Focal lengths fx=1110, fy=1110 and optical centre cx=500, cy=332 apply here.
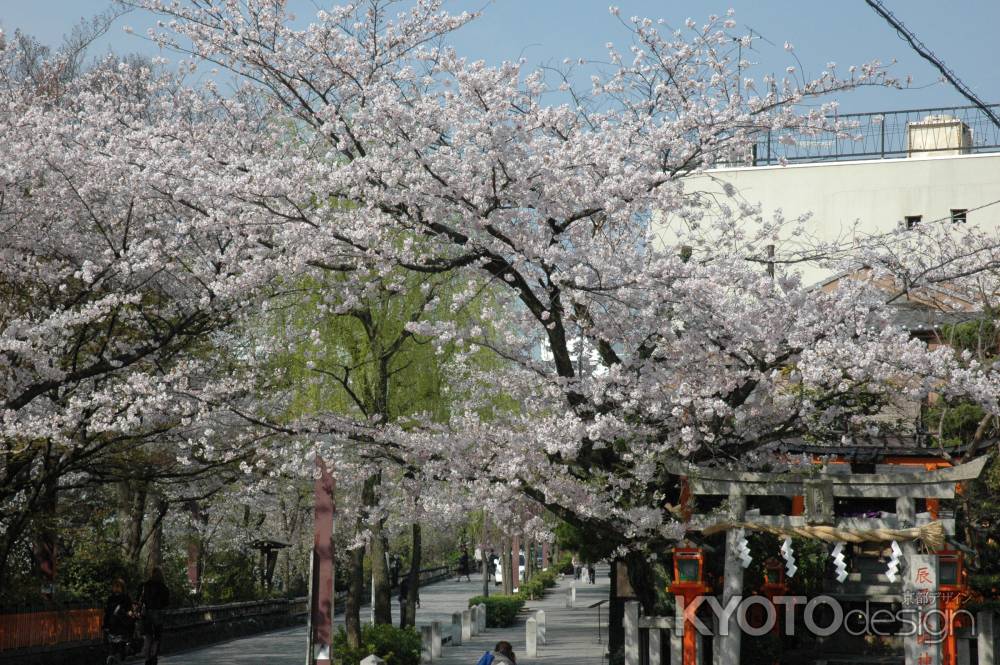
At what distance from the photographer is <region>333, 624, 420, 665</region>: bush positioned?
18828 mm

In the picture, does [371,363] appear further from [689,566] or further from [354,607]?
[689,566]

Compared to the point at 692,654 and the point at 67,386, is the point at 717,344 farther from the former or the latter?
the point at 67,386

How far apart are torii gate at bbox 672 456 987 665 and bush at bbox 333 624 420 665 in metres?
7.18

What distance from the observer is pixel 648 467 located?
1302 centimetres

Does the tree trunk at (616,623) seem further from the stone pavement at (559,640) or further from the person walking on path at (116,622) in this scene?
the person walking on path at (116,622)

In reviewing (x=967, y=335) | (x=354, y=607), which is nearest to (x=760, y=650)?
(x=354, y=607)

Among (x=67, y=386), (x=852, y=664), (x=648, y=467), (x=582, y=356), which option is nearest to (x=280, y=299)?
(x=67, y=386)

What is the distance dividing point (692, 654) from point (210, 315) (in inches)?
323

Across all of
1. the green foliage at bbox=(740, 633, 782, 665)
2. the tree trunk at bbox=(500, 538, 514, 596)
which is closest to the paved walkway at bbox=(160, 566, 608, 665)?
the tree trunk at bbox=(500, 538, 514, 596)

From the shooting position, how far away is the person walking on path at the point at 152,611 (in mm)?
17969

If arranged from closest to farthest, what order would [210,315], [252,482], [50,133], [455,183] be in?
[455,183] < [50,133] < [210,315] < [252,482]

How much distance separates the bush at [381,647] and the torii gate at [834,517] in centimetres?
718

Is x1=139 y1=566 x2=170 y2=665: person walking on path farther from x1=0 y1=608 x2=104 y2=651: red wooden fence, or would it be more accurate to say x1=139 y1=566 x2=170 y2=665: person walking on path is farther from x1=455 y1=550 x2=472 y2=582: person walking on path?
x1=455 y1=550 x2=472 y2=582: person walking on path

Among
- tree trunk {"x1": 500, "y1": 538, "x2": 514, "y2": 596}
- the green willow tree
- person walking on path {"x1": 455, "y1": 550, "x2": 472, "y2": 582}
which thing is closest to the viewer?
the green willow tree
